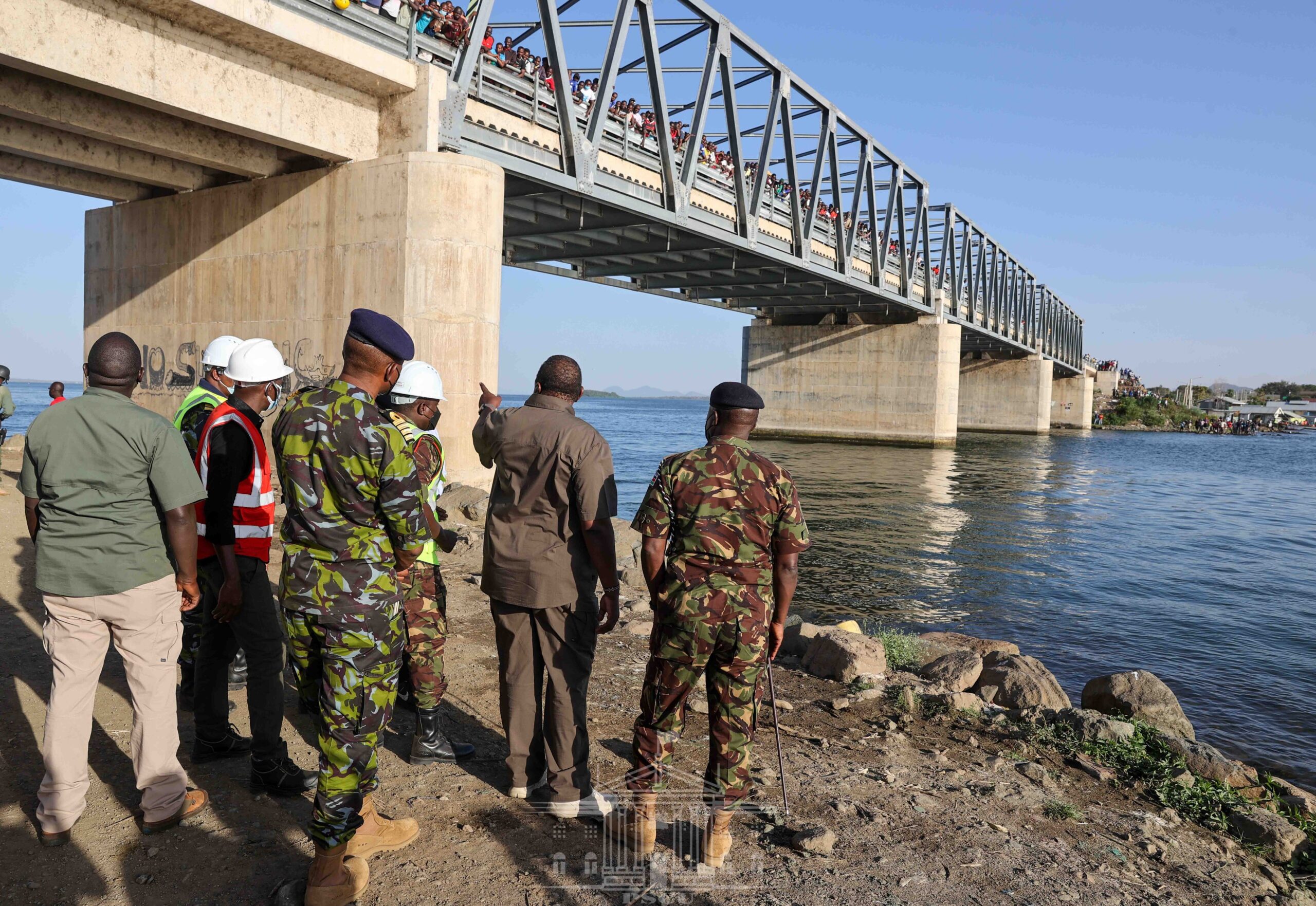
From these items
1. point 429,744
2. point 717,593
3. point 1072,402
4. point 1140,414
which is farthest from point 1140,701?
point 1140,414

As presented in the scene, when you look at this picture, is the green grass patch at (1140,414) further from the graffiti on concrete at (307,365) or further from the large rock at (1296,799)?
the large rock at (1296,799)

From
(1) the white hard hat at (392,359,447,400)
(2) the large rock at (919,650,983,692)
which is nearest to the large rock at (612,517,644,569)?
(2) the large rock at (919,650,983,692)

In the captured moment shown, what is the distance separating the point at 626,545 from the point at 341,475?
290 inches

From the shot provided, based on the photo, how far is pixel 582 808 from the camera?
3.69m

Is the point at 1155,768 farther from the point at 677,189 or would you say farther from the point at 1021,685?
the point at 677,189

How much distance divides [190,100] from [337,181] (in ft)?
7.88

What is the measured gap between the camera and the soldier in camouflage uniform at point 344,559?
2820 millimetres

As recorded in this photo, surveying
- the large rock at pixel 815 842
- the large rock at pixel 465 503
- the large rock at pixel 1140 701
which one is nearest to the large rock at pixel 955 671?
the large rock at pixel 1140 701

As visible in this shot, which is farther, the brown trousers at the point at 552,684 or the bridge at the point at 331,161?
the bridge at the point at 331,161

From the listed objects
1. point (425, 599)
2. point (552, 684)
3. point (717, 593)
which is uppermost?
point (717, 593)

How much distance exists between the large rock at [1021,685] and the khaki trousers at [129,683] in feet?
17.9

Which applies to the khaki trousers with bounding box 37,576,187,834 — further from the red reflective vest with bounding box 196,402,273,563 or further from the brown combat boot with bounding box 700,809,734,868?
the brown combat boot with bounding box 700,809,734,868

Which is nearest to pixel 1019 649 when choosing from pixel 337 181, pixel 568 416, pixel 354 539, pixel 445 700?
pixel 445 700

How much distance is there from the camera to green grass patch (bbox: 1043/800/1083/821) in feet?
13.5
